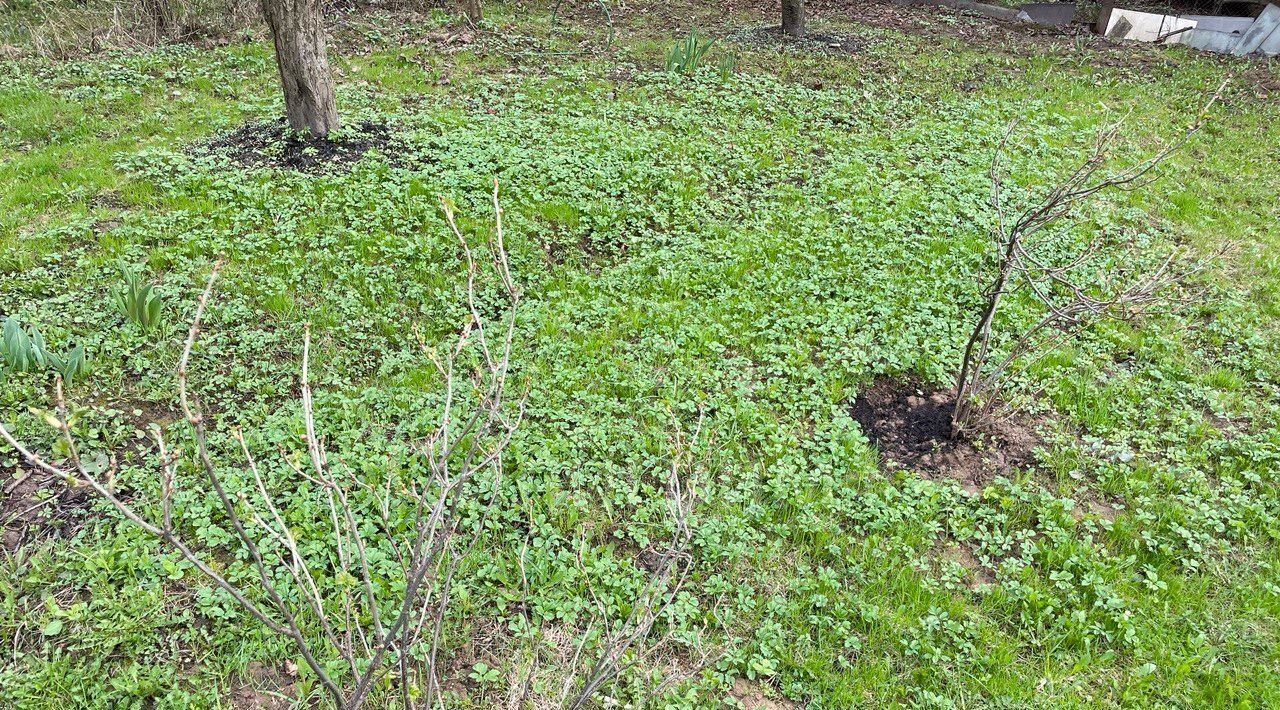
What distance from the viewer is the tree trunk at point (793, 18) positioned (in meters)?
10.6

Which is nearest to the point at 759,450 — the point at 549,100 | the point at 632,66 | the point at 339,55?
the point at 549,100

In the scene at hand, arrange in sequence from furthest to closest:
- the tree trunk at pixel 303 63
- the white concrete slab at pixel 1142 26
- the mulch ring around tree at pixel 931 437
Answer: the white concrete slab at pixel 1142 26, the tree trunk at pixel 303 63, the mulch ring around tree at pixel 931 437

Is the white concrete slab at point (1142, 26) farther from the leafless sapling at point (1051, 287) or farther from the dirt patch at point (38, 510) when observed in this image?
the dirt patch at point (38, 510)

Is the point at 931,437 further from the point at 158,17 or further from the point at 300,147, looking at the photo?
the point at 158,17

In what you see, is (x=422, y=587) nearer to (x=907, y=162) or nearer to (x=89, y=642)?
Result: (x=89, y=642)

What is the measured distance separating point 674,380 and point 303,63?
170 inches

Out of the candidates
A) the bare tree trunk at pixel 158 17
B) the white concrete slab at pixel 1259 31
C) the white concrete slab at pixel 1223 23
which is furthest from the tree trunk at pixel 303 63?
the white concrete slab at pixel 1223 23

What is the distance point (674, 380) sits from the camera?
4.33m

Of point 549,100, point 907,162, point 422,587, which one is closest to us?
point 422,587

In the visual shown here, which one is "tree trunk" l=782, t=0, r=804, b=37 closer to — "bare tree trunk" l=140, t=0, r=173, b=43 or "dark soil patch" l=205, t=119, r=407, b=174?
"dark soil patch" l=205, t=119, r=407, b=174

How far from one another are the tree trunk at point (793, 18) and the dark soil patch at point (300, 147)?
658 centimetres

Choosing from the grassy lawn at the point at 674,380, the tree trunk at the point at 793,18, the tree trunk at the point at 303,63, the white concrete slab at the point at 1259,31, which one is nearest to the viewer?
the grassy lawn at the point at 674,380

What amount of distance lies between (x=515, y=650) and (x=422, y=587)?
46cm

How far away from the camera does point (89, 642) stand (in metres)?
2.82
